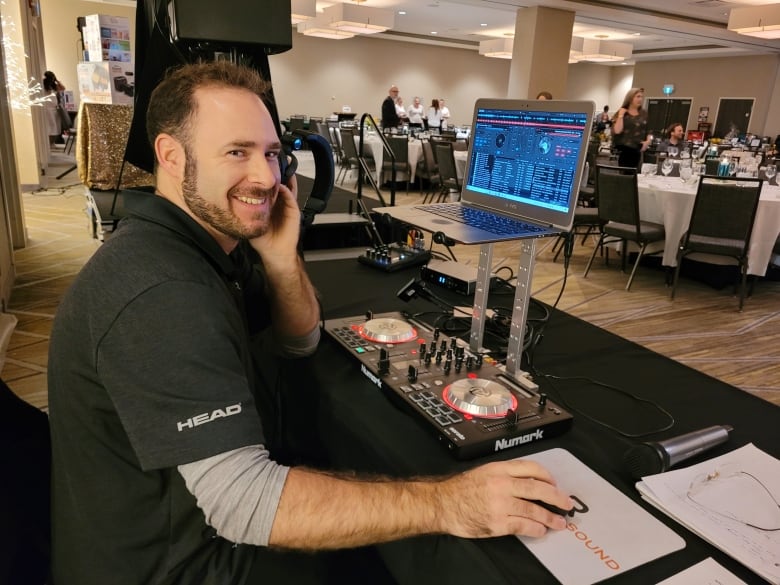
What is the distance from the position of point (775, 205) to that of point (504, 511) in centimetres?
430

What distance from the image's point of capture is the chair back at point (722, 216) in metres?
3.82

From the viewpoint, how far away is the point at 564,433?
3.15 ft

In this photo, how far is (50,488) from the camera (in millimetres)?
970

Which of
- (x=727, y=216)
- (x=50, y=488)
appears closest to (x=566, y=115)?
(x=50, y=488)

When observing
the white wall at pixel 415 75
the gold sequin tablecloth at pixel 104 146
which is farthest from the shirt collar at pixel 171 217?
the white wall at pixel 415 75

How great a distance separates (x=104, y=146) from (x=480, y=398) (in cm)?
399

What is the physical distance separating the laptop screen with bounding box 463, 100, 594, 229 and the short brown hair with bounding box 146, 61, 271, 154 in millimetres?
539

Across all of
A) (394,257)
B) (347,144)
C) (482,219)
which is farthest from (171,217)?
(347,144)

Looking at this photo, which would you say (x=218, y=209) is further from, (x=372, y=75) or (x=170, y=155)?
(x=372, y=75)

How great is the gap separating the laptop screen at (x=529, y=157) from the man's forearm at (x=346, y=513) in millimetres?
572

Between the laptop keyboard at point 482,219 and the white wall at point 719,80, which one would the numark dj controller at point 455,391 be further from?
the white wall at point 719,80

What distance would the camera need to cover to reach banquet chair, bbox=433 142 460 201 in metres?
6.25

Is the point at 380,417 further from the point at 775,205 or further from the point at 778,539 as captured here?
the point at 775,205

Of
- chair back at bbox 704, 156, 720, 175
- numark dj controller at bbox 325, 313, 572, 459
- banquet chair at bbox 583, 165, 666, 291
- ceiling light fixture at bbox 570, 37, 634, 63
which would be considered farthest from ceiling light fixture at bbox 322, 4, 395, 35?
numark dj controller at bbox 325, 313, 572, 459
